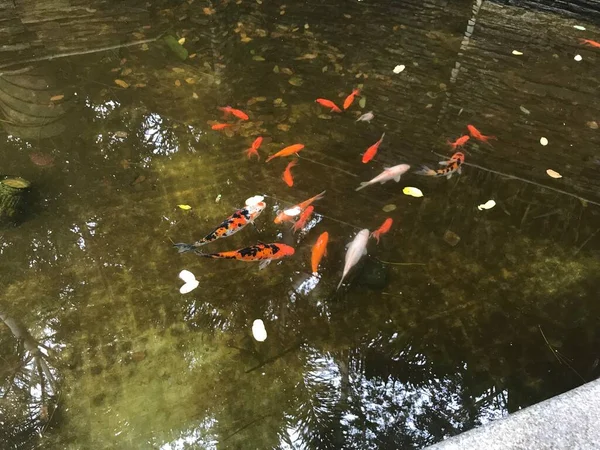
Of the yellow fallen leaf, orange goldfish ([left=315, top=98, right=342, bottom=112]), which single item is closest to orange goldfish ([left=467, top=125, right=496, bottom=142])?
orange goldfish ([left=315, top=98, right=342, bottom=112])

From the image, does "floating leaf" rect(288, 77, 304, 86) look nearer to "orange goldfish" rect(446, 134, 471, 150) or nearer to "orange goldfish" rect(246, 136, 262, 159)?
"orange goldfish" rect(246, 136, 262, 159)

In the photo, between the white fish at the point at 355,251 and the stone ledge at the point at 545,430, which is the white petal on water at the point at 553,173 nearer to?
the white fish at the point at 355,251

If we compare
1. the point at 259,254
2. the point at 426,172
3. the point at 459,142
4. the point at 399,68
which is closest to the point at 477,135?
the point at 459,142

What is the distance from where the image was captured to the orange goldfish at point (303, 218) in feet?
10.3

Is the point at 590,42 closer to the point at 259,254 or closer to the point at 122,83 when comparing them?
the point at 259,254

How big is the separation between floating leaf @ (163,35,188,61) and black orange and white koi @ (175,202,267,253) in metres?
1.99

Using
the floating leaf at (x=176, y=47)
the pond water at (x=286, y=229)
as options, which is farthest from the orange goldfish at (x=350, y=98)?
the floating leaf at (x=176, y=47)

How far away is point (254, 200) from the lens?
3246mm

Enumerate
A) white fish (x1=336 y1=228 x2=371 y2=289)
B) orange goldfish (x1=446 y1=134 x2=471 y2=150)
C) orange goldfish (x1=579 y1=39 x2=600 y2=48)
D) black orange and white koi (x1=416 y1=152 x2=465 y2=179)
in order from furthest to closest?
orange goldfish (x1=579 y1=39 x2=600 y2=48)
orange goldfish (x1=446 y1=134 x2=471 y2=150)
black orange and white koi (x1=416 y1=152 x2=465 y2=179)
white fish (x1=336 y1=228 x2=371 y2=289)

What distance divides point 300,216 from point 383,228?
55cm

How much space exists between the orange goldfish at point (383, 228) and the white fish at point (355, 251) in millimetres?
68

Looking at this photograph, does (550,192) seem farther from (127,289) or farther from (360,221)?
(127,289)

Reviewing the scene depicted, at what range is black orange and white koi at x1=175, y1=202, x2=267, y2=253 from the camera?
118 inches

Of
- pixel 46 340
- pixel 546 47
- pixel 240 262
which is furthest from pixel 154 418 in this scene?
pixel 546 47
